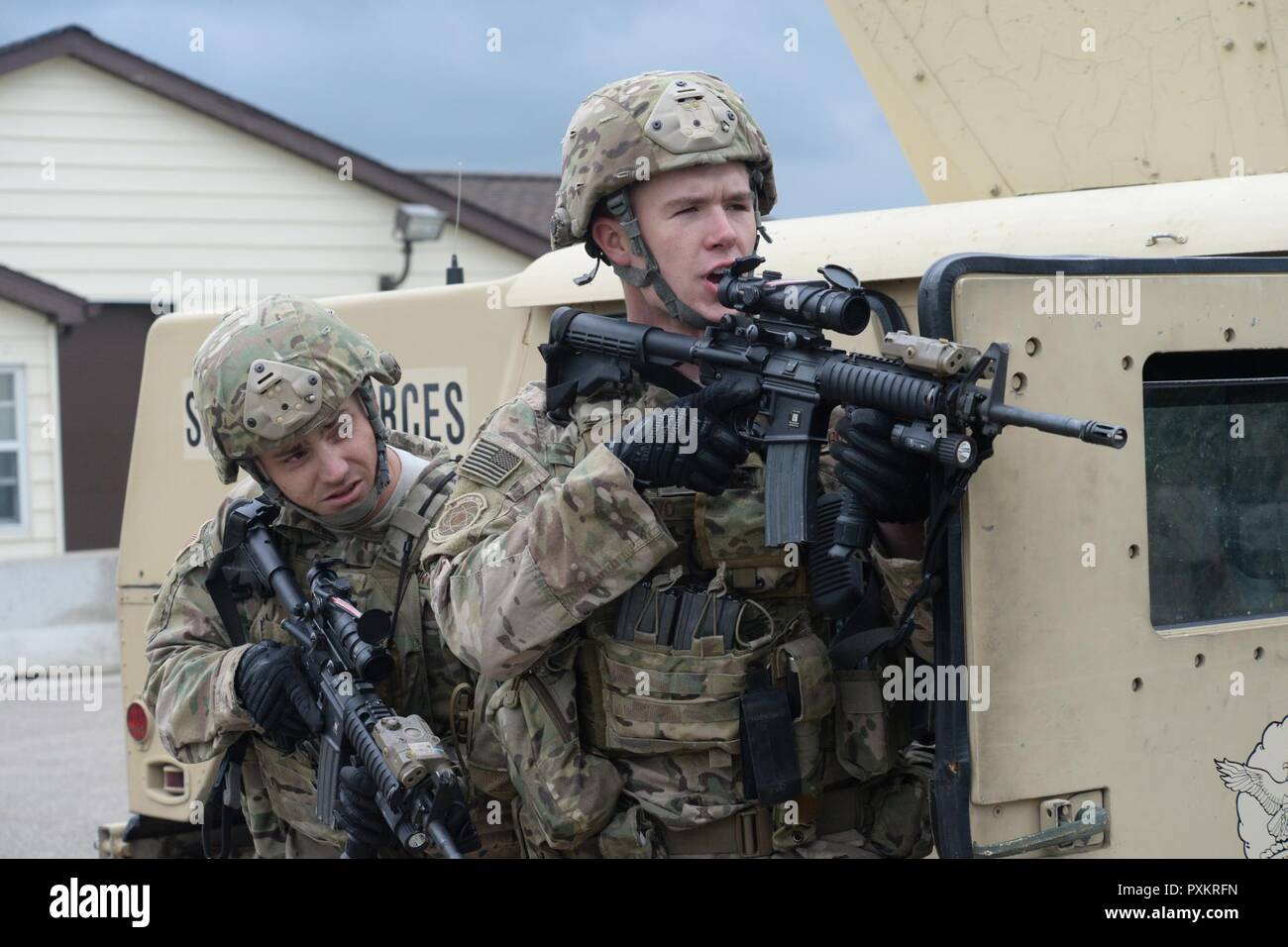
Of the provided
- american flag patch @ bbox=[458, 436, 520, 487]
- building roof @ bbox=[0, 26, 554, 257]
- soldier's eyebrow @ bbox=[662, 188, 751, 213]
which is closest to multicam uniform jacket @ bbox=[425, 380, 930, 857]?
american flag patch @ bbox=[458, 436, 520, 487]

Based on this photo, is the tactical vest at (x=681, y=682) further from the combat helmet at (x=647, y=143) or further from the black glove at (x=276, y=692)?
the black glove at (x=276, y=692)

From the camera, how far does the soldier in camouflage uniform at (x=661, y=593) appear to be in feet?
8.79

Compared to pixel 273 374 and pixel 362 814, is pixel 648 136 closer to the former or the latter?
pixel 273 374

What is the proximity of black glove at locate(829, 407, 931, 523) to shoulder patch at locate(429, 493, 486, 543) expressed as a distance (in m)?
0.71

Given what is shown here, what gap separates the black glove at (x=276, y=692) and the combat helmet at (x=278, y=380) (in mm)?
324

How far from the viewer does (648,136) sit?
283 centimetres

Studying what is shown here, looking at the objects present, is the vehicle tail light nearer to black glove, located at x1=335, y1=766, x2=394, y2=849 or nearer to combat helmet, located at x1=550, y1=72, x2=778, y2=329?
black glove, located at x1=335, y1=766, x2=394, y2=849

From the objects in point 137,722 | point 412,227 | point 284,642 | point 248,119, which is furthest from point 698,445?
point 248,119

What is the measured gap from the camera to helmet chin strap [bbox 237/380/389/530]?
11.4 feet

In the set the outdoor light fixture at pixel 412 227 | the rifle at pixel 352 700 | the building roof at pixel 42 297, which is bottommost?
the rifle at pixel 352 700

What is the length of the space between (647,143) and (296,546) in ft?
4.53

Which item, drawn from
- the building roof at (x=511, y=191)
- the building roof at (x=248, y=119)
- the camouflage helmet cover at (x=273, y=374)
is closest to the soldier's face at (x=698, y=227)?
the camouflage helmet cover at (x=273, y=374)

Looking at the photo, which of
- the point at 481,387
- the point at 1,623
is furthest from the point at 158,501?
the point at 1,623

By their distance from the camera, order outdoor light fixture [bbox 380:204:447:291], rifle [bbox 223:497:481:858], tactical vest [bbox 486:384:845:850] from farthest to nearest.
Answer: outdoor light fixture [bbox 380:204:447:291] < rifle [bbox 223:497:481:858] < tactical vest [bbox 486:384:845:850]
